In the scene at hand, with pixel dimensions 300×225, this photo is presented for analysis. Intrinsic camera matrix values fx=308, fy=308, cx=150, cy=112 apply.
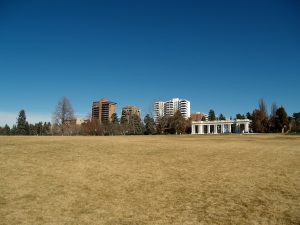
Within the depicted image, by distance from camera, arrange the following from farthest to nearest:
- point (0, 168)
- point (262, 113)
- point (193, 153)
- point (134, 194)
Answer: point (262, 113) < point (193, 153) < point (0, 168) < point (134, 194)

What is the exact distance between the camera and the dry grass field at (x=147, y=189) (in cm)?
1170

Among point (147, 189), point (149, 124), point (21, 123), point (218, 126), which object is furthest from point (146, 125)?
point (147, 189)

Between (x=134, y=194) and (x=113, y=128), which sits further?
(x=113, y=128)

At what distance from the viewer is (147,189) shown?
15.2 m

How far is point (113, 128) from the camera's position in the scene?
429ft

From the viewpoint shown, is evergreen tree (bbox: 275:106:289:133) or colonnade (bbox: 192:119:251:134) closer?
evergreen tree (bbox: 275:106:289:133)

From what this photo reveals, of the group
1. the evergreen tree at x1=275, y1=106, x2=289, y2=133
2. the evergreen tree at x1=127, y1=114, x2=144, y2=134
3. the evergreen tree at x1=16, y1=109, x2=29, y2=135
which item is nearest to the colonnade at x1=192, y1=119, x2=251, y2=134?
the evergreen tree at x1=127, y1=114, x2=144, y2=134

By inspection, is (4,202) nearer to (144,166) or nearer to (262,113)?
(144,166)

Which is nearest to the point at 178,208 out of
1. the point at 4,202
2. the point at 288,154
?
the point at 4,202

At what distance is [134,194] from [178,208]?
8.84 ft

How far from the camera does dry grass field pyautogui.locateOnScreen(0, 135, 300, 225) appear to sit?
1170 cm

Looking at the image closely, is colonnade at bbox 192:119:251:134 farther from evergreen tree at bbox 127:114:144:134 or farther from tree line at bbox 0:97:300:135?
evergreen tree at bbox 127:114:144:134

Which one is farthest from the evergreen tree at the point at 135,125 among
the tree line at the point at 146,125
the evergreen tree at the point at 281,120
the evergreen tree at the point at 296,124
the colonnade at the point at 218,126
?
the evergreen tree at the point at 296,124

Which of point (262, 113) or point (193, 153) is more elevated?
point (262, 113)
